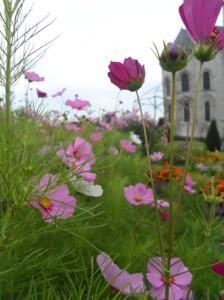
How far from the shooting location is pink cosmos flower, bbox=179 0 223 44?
1.98 feet

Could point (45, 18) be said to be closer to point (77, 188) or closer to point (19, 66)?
point (19, 66)

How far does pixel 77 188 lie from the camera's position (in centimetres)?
96

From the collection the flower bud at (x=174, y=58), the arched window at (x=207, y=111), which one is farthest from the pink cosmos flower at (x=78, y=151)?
the arched window at (x=207, y=111)

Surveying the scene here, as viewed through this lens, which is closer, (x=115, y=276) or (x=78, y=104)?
(x=115, y=276)

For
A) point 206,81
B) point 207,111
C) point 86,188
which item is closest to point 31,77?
point 86,188

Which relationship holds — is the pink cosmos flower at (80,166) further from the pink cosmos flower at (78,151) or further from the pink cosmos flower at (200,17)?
the pink cosmos flower at (200,17)

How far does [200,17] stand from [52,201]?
0.40 m

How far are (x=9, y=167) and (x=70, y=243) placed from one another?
379mm

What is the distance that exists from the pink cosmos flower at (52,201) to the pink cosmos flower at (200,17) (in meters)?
0.34

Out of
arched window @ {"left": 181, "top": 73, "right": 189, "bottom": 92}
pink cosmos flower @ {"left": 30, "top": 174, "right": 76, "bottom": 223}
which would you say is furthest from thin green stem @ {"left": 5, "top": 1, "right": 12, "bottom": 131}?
arched window @ {"left": 181, "top": 73, "right": 189, "bottom": 92}

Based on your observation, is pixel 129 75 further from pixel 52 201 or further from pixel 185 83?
pixel 185 83

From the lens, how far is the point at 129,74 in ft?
2.19

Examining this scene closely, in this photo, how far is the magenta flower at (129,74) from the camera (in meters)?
0.66

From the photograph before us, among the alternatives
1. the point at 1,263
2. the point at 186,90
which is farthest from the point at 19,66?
the point at 186,90
